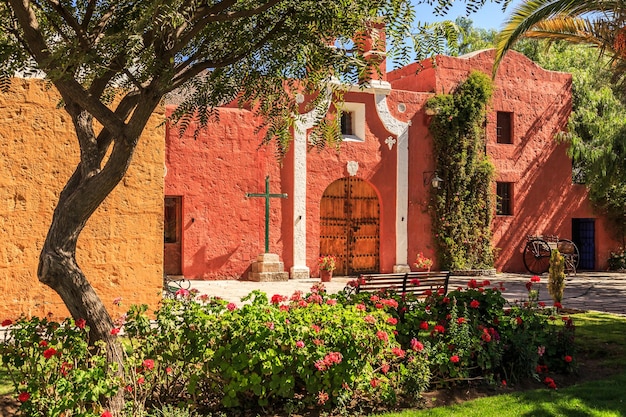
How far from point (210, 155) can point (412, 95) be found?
6.33m

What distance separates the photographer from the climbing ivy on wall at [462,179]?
740 inches

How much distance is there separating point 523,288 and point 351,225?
518cm

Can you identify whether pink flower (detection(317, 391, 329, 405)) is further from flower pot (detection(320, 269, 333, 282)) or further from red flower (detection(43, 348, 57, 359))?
flower pot (detection(320, 269, 333, 282))

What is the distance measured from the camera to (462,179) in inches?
747

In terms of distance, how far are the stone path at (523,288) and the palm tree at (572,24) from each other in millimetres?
4240

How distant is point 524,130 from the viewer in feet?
67.9

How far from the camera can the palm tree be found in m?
9.58

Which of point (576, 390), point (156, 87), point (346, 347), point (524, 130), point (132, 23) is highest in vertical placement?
point (524, 130)

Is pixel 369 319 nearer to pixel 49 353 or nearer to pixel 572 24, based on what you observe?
pixel 49 353

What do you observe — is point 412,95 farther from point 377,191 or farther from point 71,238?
point 71,238

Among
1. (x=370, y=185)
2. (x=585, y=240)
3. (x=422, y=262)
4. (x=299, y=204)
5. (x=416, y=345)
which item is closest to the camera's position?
(x=416, y=345)

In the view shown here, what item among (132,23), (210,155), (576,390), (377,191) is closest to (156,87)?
(132,23)

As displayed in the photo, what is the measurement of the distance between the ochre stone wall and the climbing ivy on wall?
1126 cm

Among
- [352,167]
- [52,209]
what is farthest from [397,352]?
[352,167]
